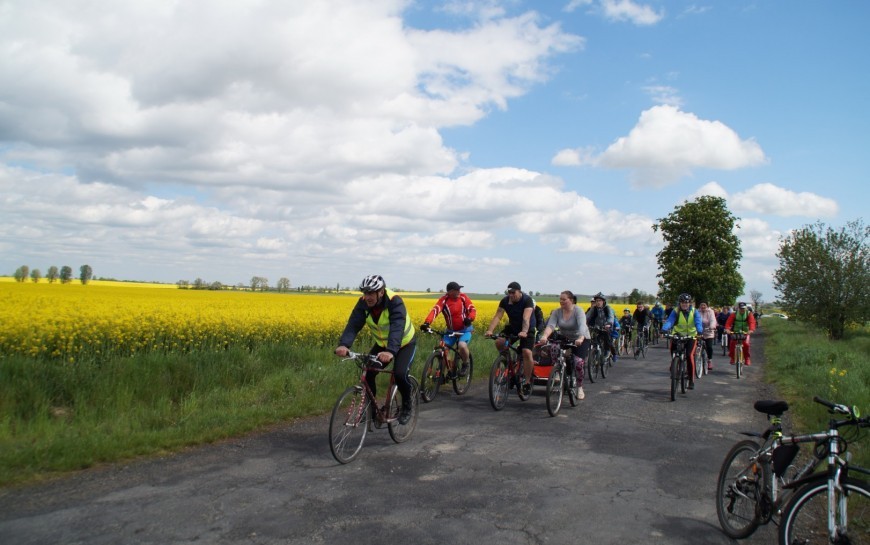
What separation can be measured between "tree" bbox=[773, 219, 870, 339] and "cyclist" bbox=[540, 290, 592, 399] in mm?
30742

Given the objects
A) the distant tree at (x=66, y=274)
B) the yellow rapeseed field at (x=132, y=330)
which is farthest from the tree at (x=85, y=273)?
the yellow rapeseed field at (x=132, y=330)

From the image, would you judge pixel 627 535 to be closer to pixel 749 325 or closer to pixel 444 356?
pixel 444 356

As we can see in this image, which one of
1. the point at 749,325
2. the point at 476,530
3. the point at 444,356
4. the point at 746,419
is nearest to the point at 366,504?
the point at 476,530

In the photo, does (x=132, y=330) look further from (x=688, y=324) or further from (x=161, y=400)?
(x=688, y=324)

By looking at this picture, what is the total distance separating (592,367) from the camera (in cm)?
1421

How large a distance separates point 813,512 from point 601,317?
40.4 ft

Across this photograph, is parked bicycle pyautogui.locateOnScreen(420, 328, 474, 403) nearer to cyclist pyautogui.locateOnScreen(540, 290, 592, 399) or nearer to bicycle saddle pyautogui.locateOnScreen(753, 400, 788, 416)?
cyclist pyautogui.locateOnScreen(540, 290, 592, 399)

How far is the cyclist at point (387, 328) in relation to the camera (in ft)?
22.2

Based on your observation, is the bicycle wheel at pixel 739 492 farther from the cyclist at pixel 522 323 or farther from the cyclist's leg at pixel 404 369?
the cyclist at pixel 522 323

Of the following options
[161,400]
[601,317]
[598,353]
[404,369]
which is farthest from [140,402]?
[601,317]

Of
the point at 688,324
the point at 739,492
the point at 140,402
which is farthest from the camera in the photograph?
the point at 688,324

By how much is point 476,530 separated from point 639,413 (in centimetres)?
595

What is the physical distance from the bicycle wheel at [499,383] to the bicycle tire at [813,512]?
5850 millimetres

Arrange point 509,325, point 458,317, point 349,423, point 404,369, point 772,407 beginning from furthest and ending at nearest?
point 458,317, point 509,325, point 404,369, point 349,423, point 772,407
